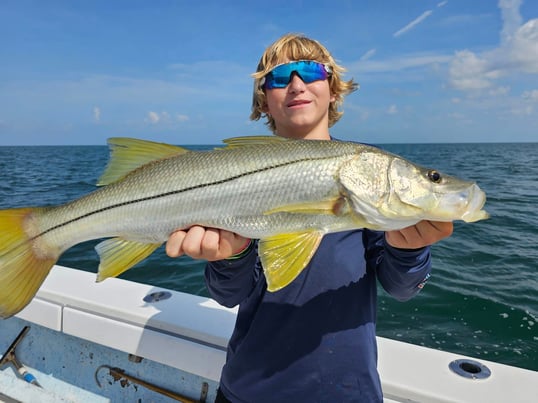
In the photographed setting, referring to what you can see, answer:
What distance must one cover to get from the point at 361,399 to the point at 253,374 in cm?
64

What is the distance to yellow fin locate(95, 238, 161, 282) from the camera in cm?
232

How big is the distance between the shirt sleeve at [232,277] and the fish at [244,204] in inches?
7.4

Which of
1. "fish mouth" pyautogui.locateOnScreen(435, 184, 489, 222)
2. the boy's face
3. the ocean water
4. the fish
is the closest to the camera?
"fish mouth" pyautogui.locateOnScreen(435, 184, 489, 222)

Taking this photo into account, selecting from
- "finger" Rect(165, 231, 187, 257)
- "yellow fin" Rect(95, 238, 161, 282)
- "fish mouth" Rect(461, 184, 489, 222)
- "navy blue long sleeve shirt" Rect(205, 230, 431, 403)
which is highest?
"fish mouth" Rect(461, 184, 489, 222)

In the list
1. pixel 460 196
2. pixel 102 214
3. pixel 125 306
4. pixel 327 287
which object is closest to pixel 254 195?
pixel 327 287

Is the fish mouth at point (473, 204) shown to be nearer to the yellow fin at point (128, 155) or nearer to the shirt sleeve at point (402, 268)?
the shirt sleeve at point (402, 268)

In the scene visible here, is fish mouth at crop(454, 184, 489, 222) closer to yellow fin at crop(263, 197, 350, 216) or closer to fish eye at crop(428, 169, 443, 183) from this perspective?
fish eye at crop(428, 169, 443, 183)

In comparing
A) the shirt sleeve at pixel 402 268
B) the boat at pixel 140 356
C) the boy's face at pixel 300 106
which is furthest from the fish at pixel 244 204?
the boat at pixel 140 356

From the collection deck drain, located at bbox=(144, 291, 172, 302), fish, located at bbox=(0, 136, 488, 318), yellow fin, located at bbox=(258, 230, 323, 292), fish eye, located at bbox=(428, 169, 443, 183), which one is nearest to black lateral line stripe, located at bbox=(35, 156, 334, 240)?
fish, located at bbox=(0, 136, 488, 318)

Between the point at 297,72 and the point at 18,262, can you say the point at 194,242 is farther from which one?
the point at 297,72

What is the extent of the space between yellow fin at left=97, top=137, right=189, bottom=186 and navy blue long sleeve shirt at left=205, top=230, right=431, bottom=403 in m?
0.81

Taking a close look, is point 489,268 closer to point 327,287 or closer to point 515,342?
point 515,342

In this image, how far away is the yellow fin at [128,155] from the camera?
8.07ft

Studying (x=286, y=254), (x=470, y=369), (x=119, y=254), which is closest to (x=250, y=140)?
(x=286, y=254)
